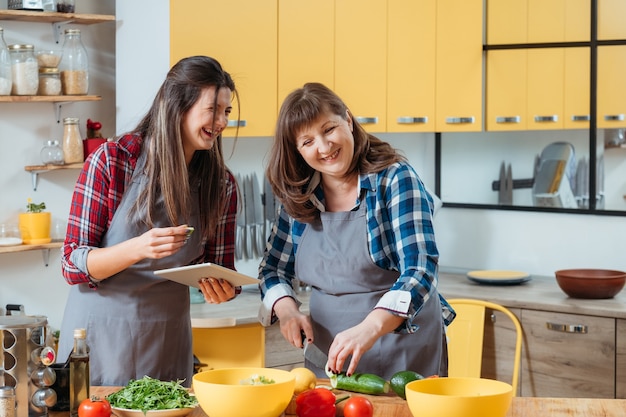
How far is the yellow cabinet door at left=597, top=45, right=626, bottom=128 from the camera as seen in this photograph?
4.06 metres

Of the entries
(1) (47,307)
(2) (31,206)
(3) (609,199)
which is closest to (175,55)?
Result: (2) (31,206)

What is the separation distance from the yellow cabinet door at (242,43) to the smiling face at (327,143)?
1.33 m

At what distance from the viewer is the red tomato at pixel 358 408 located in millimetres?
1881

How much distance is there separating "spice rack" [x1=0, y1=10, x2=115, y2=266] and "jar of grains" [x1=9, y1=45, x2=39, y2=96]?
0.04 meters

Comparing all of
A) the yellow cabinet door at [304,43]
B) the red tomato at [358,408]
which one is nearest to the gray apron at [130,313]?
the red tomato at [358,408]

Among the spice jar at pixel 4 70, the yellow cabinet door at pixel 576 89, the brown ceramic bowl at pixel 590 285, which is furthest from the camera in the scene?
the yellow cabinet door at pixel 576 89

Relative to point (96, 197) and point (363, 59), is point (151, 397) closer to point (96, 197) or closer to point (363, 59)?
point (96, 197)

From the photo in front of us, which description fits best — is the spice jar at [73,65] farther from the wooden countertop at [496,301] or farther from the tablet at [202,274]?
the tablet at [202,274]

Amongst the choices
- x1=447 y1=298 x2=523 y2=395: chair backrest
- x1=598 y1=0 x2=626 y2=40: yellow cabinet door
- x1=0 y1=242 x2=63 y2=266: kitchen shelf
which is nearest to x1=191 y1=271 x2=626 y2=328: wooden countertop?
x1=447 y1=298 x2=523 y2=395: chair backrest

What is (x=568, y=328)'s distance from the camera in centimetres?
367

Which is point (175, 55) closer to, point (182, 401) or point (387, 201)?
point (387, 201)

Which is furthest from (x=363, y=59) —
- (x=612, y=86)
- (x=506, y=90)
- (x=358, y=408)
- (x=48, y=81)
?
(x=358, y=408)

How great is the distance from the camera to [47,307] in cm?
360

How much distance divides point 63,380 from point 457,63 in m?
2.61
